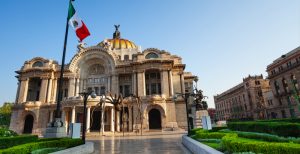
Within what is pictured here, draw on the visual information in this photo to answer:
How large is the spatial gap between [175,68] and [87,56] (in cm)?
1907

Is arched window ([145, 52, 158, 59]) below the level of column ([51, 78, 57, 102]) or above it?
above

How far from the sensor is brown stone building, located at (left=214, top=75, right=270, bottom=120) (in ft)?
213

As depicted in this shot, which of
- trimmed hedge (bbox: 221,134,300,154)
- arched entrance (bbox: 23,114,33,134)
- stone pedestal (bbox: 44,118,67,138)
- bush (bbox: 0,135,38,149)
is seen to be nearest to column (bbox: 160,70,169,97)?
stone pedestal (bbox: 44,118,67,138)

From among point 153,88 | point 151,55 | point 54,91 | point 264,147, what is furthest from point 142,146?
point 54,91

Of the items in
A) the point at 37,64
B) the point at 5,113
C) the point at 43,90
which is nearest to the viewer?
the point at 43,90

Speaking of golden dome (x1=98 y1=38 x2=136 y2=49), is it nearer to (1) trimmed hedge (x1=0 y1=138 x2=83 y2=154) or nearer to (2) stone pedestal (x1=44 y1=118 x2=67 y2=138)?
(2) stone pedestal (x1=44 y1=118 x2=67 y2=138)

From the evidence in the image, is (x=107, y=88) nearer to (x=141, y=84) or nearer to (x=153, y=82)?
(x=141, y=84)

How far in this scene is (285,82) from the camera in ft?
165

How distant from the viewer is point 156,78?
40.6m

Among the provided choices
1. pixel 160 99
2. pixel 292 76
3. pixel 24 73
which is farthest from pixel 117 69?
pixel 292 76

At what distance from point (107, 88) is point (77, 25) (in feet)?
79.0

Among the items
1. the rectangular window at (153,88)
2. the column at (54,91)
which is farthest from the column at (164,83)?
the column at (54,91)

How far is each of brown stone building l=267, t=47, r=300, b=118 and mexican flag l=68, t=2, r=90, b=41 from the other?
45750mm

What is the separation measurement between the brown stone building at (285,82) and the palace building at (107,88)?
27.5 metres
